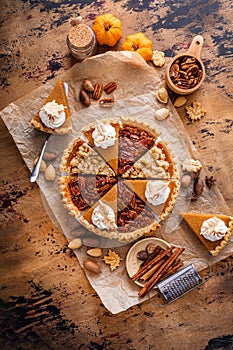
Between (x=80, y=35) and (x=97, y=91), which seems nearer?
(x=80, y=35)

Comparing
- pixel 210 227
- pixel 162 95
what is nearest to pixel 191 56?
pixel 162 95

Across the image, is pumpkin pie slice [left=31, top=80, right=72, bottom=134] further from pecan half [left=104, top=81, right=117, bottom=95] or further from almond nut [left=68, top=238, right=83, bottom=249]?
almond nut [left=68, top=238, right=83, bottom=249]

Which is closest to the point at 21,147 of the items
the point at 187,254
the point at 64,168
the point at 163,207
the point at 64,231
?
the point at 64,168

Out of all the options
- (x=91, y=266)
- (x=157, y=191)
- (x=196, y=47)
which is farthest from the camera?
(x=196, y=47)

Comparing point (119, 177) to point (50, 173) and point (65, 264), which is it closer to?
point (50, 173)

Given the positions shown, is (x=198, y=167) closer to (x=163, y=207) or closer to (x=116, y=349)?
(x=163, y=207)

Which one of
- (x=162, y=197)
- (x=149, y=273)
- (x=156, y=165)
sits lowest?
(x=149, y=273)
